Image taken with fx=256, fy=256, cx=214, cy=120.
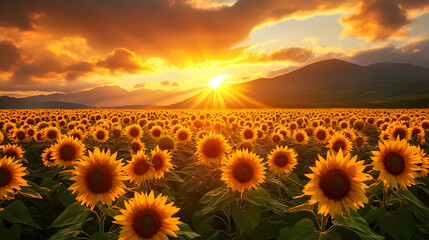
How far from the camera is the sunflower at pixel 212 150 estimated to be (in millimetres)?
5906

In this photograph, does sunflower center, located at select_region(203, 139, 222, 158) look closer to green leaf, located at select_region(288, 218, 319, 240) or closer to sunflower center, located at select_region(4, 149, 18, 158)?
green leaf, located at select_region(288, 218, 319, 240)

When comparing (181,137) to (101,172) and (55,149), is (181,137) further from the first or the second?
(101,172)

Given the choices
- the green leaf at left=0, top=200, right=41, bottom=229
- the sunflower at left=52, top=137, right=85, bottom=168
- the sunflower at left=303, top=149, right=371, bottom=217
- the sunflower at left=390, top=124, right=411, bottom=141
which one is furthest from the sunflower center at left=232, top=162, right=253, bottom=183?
the sunflower at left=390, top=124, right=411, bottom=141

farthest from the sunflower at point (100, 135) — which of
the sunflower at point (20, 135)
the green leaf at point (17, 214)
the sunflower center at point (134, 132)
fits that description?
the green leaf at point (17, 214)

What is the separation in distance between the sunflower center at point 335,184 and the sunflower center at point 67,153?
16.3 ft

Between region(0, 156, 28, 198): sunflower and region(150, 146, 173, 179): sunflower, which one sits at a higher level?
region(0, 156, 28, 198): sunflower

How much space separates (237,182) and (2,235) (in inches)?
125

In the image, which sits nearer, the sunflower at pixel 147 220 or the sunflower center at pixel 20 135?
the sunflower at pixel 147 220

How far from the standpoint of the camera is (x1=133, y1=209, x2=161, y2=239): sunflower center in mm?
2803

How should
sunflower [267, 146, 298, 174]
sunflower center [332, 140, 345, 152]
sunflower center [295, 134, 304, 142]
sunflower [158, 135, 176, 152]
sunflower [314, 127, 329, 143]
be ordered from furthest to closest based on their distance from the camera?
sunflower center [295, 134, 304, 142] < sunflower [314, 127, 329, 143] < sunflower [158, 135, 176, 152] < sunflower center [332, 140, 345, 152] < sunflower [267, 146, 298, 174]

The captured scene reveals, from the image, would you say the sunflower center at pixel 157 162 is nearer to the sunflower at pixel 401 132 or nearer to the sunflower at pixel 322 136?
the sunflower at pixel 322 136

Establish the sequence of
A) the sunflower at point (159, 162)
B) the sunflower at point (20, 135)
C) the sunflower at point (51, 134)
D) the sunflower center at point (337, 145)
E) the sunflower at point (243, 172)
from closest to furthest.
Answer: the sunflower at point (243, 172) → the sunflower at point (159, 162) → the sunflower center at point (337, 145) → the sunflower at point (51, 134) → the sunflower at point (20, 135)

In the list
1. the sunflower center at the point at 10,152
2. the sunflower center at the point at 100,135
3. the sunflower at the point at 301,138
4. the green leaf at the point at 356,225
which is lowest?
the sunflower at the point at 301,138

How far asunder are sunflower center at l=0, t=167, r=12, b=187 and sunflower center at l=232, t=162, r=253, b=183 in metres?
3.18
